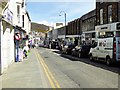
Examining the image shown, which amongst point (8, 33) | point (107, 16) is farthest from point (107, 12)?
point (8, 33)

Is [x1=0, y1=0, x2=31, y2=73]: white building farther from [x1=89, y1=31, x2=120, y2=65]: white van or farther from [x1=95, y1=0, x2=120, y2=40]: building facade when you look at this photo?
[x1=95, y1=0, x2=120, y2=40]: building facade

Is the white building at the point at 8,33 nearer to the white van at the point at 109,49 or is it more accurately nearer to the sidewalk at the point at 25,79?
the sidewalk at the point at 25,79

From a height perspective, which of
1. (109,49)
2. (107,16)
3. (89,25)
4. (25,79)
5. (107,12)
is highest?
(107,12)

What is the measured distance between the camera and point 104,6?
1447 inches

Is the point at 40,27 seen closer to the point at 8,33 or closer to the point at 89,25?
the point at 89,25

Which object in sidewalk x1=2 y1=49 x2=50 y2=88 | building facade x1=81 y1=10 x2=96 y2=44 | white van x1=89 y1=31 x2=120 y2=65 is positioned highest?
building facade x1=81 y1=10 x2=96 y2=44

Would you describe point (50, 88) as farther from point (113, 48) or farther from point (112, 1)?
point (112, 1)

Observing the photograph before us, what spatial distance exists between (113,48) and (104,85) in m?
8.67

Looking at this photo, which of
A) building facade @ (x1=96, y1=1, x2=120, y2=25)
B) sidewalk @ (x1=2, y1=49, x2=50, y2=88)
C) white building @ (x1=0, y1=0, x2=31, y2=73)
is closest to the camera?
sidewalk @ (x1=2, y1=49, x2=50, y2=88)

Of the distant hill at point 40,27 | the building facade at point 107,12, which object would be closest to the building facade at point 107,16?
the building facade at point 107,12

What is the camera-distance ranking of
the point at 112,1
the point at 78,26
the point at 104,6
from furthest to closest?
the point at 78,26
the point at 104,6
the point at 112,1

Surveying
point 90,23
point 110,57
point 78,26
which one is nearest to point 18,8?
point 110,57

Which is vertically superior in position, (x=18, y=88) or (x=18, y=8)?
(x=18, y=8)

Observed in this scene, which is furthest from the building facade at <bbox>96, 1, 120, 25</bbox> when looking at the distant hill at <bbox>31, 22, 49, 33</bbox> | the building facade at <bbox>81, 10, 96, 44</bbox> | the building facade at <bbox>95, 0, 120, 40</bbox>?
the distant hill at <bbox>31, 22, 49, 33</bbox>
